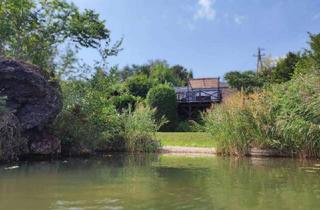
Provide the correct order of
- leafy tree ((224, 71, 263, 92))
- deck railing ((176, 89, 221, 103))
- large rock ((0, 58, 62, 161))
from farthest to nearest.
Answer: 1. leafy tree ((224, 71, 263, 92))
2. deck railing ((176, 89, 221, 103))
3. large rock ((0, 58, 62, 161))

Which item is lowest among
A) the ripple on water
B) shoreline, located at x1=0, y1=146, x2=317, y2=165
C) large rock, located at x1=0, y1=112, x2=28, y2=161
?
the ripple on water

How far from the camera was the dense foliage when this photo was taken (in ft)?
48.8

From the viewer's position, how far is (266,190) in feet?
28.3

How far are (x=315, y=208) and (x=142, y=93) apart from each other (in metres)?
32.7

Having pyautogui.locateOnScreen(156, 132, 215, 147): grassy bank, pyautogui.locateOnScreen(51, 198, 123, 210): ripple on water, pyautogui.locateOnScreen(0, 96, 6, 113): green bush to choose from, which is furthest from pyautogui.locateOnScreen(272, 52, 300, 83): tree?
pyautogui.locateOnScreen(51, 198, 123, 210): ripple on water

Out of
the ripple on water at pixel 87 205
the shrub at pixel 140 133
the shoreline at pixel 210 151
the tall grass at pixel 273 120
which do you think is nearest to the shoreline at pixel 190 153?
the shoreline at pixel 210 151

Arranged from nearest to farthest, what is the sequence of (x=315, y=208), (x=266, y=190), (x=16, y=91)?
(x=315, y=208) < (x=266, y=190) < (x=16, y=91)

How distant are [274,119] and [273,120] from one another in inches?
2.0

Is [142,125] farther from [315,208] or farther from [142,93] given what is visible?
[142,93]

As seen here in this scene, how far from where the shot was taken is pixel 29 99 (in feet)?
48.8

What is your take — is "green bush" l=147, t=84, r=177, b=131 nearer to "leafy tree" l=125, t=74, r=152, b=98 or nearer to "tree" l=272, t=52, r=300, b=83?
"leafy tree" l=125, t=74, r=152, b=98

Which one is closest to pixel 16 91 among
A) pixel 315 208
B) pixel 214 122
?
pixel 214 122

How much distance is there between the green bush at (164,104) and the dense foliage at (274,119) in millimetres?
13431

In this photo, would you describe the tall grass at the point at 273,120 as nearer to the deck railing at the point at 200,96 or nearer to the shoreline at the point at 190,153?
the shoreline at the point at 190,153
